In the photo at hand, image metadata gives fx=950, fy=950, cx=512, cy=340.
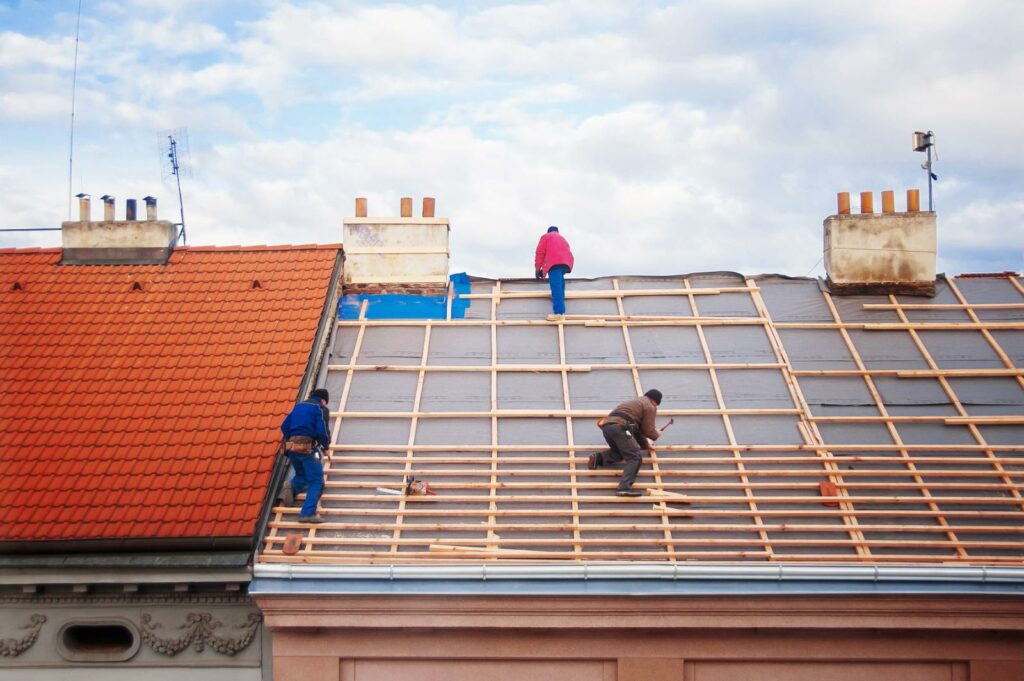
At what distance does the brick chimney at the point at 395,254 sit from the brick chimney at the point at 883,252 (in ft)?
19.2

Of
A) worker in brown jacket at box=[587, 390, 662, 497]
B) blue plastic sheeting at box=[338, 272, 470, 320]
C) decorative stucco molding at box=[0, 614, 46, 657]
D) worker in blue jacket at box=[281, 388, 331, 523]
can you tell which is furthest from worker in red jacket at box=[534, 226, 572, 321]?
decorative stucco molding at box=[0, 614, 46, 657]

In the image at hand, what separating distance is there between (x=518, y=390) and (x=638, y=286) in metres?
3.08

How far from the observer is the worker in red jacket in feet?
44.6

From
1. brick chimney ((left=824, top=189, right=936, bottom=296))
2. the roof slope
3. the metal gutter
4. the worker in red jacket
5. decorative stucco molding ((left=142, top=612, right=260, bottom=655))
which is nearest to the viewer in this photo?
the metal gutter

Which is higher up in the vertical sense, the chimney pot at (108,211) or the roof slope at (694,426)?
the chimney pot at (108,211)

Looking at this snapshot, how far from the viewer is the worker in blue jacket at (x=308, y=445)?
33.2ft

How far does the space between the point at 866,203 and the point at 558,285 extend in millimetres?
4975

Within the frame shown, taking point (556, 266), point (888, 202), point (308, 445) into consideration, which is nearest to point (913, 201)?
point (888, 202)

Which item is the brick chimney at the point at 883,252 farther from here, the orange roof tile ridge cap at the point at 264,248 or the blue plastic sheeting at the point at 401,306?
the orange roof tile ridge cap at the point at 264,248

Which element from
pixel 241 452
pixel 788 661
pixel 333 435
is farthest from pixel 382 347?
pixel 788 661

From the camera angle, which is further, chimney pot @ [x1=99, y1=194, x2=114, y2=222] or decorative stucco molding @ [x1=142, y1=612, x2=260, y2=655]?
chimney pot @ [x1=99, y1=194, x2=114, y2=222]

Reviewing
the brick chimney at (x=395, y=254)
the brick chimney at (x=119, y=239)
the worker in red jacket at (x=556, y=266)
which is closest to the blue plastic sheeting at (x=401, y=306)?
the brick chimney at (x=395, y=254)

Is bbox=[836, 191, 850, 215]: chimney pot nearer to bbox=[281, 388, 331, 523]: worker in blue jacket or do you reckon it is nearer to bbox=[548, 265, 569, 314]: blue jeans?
bbox=[548, 265, 569, 314]: blue jeans

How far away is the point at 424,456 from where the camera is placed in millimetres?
11195
